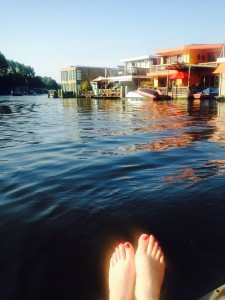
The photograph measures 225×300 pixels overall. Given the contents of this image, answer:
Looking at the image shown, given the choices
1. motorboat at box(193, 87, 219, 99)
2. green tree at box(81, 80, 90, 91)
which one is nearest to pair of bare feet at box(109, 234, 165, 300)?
motorboat at box(193, 87, 219, 99)

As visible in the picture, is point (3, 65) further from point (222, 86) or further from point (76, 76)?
point (222, 86)

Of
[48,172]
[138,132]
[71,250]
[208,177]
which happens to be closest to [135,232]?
[71,250]

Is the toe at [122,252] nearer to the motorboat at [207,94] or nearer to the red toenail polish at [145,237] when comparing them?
the red toenail polish at [145,237]

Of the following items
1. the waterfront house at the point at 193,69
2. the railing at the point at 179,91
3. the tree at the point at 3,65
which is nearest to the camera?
the railing at the point at 179,91

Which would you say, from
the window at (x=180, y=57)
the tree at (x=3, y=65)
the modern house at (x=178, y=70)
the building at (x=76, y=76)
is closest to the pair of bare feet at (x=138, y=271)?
the modern house at (x=178, y=70)

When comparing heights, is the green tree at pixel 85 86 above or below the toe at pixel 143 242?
above

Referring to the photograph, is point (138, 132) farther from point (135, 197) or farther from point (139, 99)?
point (139, 99)

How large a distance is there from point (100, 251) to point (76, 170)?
7.32 feet

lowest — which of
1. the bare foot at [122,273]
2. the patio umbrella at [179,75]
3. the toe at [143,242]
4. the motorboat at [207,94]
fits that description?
the bare foot at [122,273]

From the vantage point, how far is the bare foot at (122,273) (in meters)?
1.85

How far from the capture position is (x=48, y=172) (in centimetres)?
433

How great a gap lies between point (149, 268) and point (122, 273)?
220mm

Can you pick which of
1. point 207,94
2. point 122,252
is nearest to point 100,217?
point 122,252

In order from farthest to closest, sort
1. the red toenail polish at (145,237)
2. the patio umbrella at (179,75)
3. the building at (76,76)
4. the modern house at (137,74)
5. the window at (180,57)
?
the building at (76,76) < the modern house at (137,74) < the window at (180,57) < the patio umbrella at (179,75) < the red toenail polish at (145,237)
